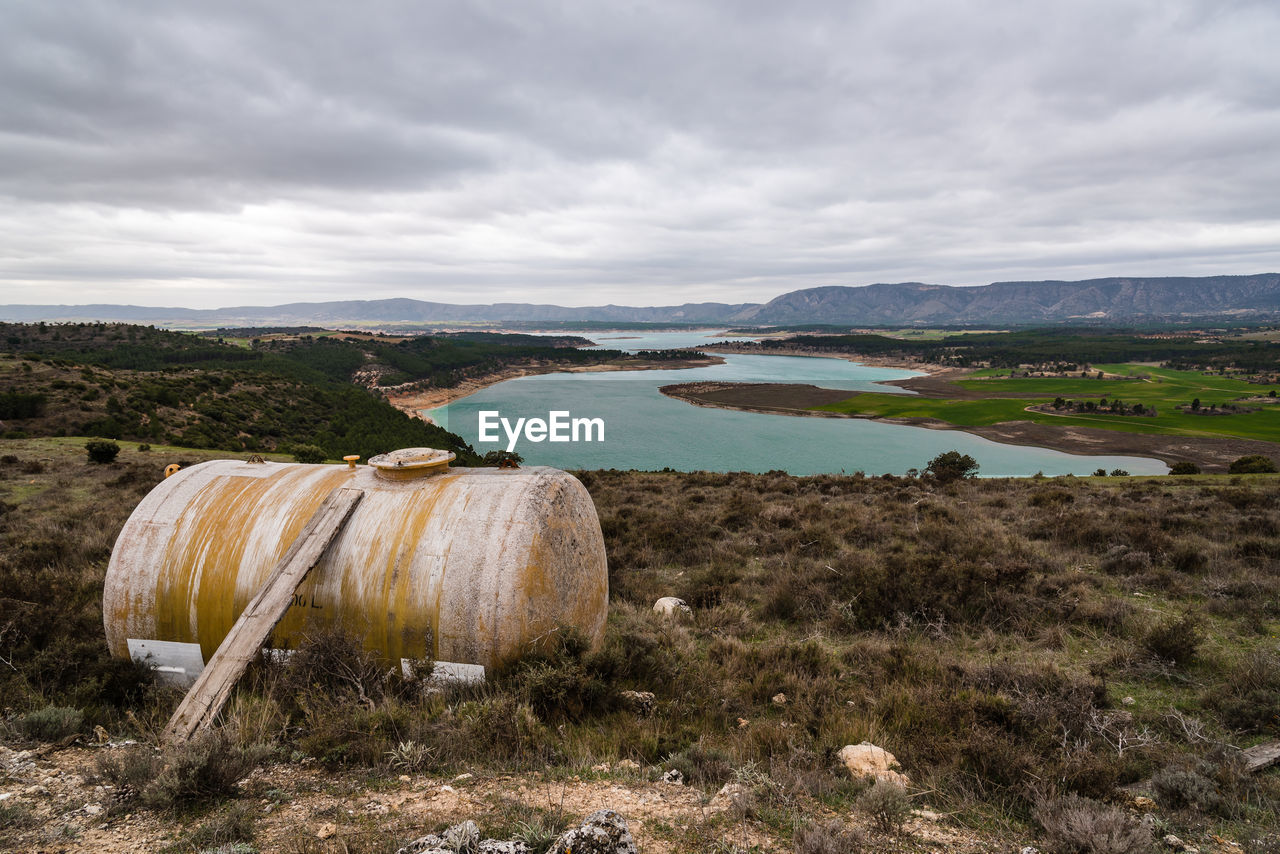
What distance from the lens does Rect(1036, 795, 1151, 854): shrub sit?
10.8 ft

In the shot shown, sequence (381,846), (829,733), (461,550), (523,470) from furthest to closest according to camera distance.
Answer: (523,470)
(461,550)
(829,733)
(381,846)

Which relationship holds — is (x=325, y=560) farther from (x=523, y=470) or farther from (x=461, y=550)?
(x=523, y=470)

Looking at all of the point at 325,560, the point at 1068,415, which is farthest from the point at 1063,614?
the point at 1068,415

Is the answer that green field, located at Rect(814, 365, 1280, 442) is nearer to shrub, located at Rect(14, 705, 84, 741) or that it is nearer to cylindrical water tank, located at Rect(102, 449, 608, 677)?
cylindrical water tank, located at Rect(102, 449, 608, 677)

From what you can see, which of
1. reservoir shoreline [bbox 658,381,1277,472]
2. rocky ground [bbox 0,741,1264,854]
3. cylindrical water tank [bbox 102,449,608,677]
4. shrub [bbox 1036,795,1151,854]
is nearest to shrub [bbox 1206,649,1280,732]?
rocky ground [bbox 0,741,1264,854]

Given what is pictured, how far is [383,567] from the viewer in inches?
223

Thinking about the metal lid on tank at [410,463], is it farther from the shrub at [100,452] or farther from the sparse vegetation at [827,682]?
the shrub at [100,452]

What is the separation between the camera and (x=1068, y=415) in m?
72.8

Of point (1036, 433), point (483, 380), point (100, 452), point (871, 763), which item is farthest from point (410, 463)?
point (483, 380)

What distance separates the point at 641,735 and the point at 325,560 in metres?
3.62

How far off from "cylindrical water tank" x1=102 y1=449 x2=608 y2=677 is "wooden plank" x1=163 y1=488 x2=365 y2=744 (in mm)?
192

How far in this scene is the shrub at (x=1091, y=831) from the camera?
10.8 feet

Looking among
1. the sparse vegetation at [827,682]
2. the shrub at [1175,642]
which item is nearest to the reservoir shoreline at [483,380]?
the sparse vegetation at [827,682]

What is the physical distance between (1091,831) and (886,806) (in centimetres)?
115
